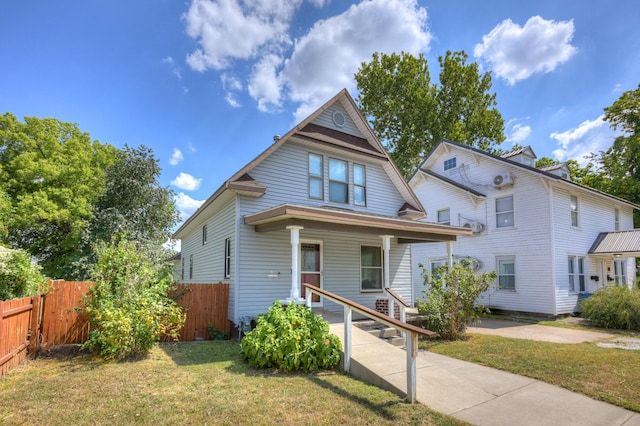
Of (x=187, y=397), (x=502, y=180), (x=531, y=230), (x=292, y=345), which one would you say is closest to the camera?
(x=187, y=397)

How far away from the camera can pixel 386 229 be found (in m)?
9.98

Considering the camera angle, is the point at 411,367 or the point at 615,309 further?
the point at 615,309

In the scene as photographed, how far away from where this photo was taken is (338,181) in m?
11.5

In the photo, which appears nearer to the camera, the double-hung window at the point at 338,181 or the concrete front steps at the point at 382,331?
the concrete front steps at the point at 382,331

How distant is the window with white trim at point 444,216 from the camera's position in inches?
722

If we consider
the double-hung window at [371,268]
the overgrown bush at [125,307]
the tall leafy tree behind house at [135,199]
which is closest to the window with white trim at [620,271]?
the double-hung window at [371,268]

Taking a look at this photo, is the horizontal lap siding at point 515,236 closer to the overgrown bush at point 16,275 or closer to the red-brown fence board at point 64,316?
the red-brown fence board at point 64,316

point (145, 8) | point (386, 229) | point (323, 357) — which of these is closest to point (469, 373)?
point (323, 357)

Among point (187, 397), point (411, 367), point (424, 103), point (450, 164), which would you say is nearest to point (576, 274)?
point (450, 164)

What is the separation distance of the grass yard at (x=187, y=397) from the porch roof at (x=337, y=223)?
331cm

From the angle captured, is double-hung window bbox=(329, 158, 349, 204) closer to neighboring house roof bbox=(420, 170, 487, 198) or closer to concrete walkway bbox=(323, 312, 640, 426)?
concrete walkway bbox=(323, 312, 640, 426)

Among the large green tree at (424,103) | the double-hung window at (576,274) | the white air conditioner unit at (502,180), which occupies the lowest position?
the double-hung window at (576,274)

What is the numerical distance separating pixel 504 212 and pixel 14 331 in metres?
17.1

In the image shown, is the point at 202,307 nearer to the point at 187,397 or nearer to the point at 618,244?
the point at 187,397
